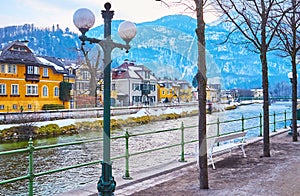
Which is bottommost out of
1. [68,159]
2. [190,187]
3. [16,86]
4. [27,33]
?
[68,159]

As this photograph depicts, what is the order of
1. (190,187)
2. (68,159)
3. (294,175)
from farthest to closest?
(68,159) → (294,175) → (190,187)

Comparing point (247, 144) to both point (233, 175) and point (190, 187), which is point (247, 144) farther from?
point (190, 187)

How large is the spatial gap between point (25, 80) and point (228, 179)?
29.6 meters

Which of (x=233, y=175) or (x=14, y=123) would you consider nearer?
(x=233, y=175)

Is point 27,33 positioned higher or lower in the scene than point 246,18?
higher

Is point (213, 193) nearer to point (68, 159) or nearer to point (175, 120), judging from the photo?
point (68, 159)

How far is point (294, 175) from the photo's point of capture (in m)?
5.73

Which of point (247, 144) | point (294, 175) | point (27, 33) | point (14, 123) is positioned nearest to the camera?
point (294, 175)

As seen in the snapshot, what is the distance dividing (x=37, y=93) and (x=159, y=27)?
2787 centimetres

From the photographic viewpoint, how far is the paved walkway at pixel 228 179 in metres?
4.88

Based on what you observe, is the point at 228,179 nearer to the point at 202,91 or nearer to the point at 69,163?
the point at 202,91

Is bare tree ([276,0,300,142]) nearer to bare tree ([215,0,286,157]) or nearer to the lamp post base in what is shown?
bare tree ([215,0,286,157])

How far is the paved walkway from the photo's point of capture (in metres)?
4.88

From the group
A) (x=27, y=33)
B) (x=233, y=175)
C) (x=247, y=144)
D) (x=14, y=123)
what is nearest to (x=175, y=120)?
(x=14, y=123)
